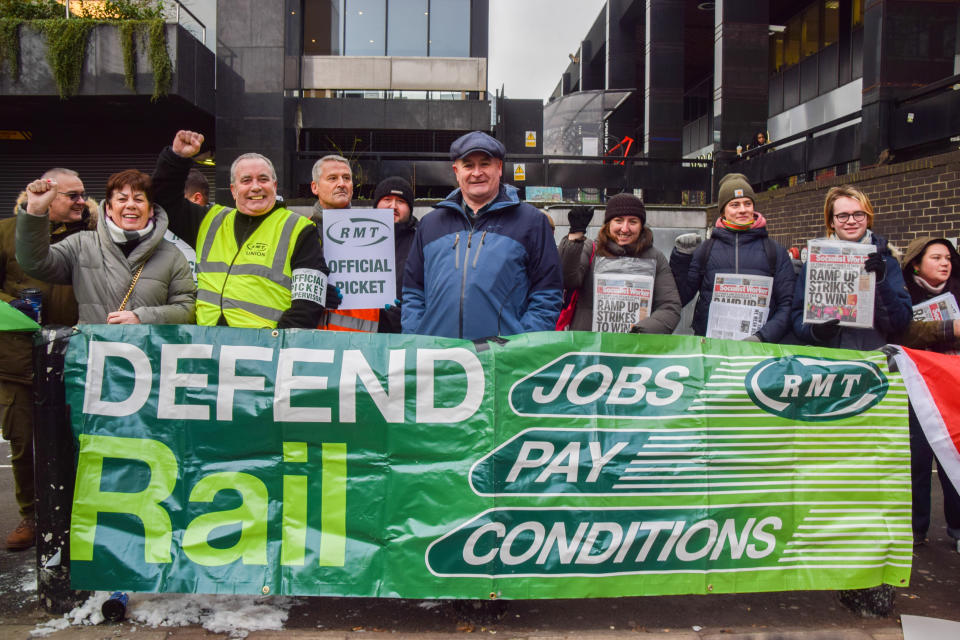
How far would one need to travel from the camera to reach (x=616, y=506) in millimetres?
3215

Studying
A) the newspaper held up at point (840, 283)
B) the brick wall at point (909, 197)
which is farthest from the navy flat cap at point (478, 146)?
the brick wall at point (909, 197)

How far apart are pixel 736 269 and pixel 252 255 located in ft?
10.1

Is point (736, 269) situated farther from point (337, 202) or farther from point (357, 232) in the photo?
point (337, 202)

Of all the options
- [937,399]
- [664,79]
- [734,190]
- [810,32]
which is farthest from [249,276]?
[810,32]

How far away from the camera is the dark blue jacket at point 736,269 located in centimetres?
432

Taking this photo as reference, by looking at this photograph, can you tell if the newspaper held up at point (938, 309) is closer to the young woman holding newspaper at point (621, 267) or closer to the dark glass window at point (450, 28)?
the young woman holding newspaper at point (621, 267)

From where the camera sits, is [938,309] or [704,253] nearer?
[938,309]

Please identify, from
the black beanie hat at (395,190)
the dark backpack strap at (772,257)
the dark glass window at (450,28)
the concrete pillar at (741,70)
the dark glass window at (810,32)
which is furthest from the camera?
the dark glass window at (810,32)

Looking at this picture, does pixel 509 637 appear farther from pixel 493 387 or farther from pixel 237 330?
pixel 237 330

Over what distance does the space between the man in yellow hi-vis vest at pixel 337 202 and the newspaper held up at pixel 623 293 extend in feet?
5.01

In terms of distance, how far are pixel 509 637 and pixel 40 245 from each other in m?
3.08

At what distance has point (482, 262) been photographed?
3430mm

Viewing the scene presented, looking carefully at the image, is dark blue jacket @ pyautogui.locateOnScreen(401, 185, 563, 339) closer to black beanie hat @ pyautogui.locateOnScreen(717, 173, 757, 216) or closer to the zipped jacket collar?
the zipped jacket collar

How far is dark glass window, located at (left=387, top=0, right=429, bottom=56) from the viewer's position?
20312 mm
